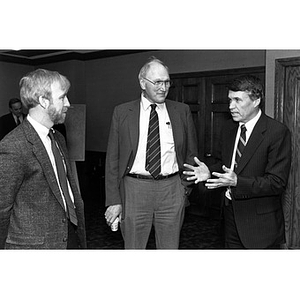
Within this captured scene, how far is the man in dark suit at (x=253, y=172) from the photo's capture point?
7.22ft

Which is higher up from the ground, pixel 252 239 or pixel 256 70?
pixel 256 70

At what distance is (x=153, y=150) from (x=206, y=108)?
3.53 m

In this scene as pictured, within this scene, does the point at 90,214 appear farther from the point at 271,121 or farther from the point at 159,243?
the point at 271,121

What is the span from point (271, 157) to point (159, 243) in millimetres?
899

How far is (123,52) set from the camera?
6840 millimetres

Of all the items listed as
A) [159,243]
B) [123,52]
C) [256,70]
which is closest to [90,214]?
[123,52]

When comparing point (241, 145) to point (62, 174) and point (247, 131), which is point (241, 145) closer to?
point (247, 131)

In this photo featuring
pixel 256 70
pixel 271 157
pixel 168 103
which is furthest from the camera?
pixel 256 70

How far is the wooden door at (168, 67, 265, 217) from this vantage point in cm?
563

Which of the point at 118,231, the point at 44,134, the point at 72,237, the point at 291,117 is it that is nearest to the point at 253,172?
the point at 72,237

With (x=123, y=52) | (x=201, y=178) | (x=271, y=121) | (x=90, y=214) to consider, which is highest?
(x=123, y=52)

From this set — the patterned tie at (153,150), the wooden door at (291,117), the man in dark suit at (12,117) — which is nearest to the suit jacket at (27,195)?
the patterned tie at (153,150)

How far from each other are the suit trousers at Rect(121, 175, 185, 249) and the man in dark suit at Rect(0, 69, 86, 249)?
58 cm

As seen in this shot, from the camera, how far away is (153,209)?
249 centimetres
